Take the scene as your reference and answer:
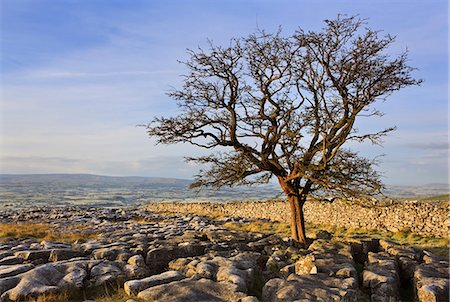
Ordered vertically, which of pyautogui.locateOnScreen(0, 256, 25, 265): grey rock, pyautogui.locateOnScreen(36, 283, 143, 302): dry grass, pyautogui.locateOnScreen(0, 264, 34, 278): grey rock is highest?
pyautogui.locateOnScreen(0, 264, 34, 278): grey rock

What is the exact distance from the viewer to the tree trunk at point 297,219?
62.3ft

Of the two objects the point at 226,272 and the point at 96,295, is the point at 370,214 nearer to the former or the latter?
the point at 226,272

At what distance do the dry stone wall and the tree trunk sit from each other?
210 centimetres

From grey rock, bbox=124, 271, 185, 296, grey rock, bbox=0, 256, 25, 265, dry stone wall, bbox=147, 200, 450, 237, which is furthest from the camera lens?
dry stone wall, bbox=147, 200, 450, 237

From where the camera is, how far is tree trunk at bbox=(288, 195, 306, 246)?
747 inches

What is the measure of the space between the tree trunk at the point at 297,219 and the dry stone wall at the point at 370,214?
2.10 m

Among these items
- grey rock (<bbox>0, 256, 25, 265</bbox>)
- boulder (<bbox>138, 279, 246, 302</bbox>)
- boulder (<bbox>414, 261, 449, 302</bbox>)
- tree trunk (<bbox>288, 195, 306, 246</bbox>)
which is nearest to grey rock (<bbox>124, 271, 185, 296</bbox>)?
boulder (<bbox>138, 279, 246, 302</bbox>)

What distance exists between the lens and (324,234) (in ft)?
75.2

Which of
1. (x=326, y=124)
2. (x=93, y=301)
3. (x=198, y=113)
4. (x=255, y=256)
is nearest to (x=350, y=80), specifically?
(x=326, y=124)

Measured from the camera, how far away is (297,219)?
19297 millimetres

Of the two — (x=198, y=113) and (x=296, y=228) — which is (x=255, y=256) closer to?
(x=296, y=228)

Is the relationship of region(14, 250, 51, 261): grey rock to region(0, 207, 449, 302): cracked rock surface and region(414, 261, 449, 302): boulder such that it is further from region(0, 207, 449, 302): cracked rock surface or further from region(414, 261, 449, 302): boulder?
region(414, 261, 449, 302): boulder

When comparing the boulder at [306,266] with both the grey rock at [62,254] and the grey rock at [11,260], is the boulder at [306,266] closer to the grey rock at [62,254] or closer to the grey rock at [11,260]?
the grey rock at [62,254]

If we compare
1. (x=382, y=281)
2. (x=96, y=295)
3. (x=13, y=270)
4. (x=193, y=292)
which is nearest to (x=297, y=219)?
(x=382, y=281)
